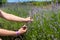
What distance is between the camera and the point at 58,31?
356cm

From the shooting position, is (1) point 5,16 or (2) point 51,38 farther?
(1) point 5,16

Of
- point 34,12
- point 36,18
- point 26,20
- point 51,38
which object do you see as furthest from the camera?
point 34,12

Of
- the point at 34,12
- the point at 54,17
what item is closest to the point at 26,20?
the point at 54,17

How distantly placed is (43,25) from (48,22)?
11cm

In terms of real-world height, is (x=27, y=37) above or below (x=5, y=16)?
below

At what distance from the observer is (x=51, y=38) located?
3.46 m

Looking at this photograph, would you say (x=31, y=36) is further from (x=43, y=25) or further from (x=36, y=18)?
(x=36, y=18)

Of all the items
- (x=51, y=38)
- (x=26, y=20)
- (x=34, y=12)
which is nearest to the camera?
(x=51, y=38)

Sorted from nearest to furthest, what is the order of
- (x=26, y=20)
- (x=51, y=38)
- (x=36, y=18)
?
(x=51, y=38), (x=26, y=20), (x=36, y=18)

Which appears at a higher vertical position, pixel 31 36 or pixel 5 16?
pixel 5 16

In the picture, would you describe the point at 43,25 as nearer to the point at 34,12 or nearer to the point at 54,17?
the point at 54,17

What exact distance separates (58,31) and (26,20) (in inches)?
18.3

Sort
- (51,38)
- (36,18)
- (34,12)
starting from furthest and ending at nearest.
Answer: (34,12) < (36,18) < (51,38)

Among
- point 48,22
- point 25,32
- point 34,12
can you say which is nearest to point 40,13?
point 34,12
